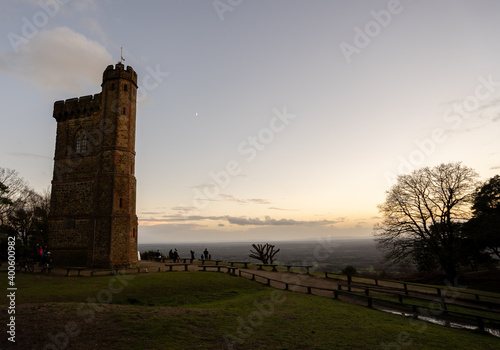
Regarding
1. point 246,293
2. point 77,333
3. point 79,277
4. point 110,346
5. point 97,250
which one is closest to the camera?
point 110,346

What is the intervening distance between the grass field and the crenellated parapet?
59.2ft

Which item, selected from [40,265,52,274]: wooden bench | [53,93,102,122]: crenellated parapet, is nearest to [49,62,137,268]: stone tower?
[53,93,102,122]: crenellated parapet

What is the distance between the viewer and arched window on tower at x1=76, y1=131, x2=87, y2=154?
2628 centimetres

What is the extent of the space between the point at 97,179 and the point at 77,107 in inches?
335

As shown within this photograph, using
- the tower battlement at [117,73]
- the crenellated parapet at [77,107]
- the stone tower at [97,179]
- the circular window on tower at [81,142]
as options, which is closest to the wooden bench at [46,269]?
the stone tower at [97,179]

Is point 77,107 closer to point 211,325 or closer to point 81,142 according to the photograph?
point 81,142

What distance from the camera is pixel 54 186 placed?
2617 cm

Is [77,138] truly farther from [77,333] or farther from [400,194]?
[400,194]

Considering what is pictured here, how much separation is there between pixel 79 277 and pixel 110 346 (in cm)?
1396

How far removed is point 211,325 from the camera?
9.05 meters

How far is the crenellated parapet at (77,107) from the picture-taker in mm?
26297

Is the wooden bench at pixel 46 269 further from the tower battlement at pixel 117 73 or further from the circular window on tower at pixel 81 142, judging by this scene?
the tower battlement at pixel 117 73

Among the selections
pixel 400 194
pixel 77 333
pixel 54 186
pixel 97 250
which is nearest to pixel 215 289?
pixel 77 333

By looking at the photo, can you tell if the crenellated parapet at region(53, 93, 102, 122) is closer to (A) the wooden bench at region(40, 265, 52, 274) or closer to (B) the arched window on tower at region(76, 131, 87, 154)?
(B) the arched window on tower at region(76, 131, 87, 154)
